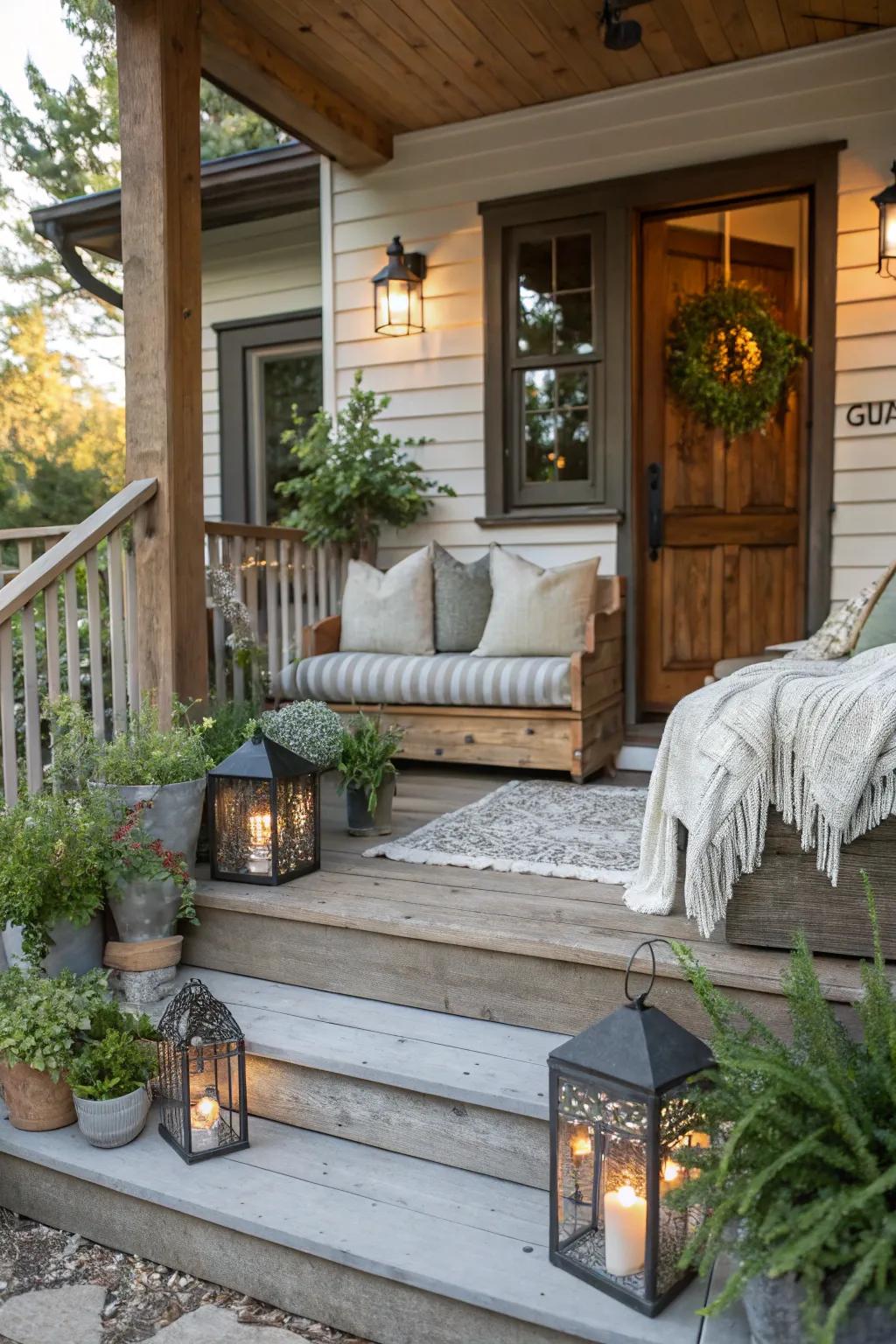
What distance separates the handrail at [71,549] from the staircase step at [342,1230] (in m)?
1.22

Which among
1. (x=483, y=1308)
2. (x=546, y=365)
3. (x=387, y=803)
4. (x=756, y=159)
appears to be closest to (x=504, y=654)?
(x=387, y=803)

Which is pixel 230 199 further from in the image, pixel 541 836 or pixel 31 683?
pixel 541 836

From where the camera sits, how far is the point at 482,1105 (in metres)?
1.94

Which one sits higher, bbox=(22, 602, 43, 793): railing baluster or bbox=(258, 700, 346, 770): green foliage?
bbox=(22, 602, 43, 793): railing baluster

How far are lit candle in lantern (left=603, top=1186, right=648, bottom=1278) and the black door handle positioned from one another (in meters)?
3.26

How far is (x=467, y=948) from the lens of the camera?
7.32 ft

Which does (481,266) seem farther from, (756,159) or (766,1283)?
(766,1283)

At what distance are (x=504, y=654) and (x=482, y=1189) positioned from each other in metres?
2.32

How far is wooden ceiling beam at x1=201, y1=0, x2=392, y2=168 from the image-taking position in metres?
3.73

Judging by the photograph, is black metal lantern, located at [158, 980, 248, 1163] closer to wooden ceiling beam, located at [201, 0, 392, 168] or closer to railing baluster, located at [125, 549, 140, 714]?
railing baluster, located at [125, 549, 140, 714]

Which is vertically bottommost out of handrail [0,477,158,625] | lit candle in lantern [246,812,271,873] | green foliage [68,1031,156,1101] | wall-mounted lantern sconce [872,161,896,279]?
green foliage [68,1031,156,1101]

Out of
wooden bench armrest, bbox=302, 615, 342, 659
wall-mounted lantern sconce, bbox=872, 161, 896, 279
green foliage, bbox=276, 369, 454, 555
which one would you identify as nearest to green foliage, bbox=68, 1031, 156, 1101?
wooden bench armrest, bbox=302, 615, 342, 659

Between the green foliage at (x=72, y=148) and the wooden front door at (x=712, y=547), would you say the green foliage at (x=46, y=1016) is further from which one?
the green foliage at (x=72, y=148)

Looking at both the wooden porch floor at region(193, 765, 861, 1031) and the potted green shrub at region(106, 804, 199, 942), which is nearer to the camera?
the wooden porch floor at region(193, 765, 861, 1031)
